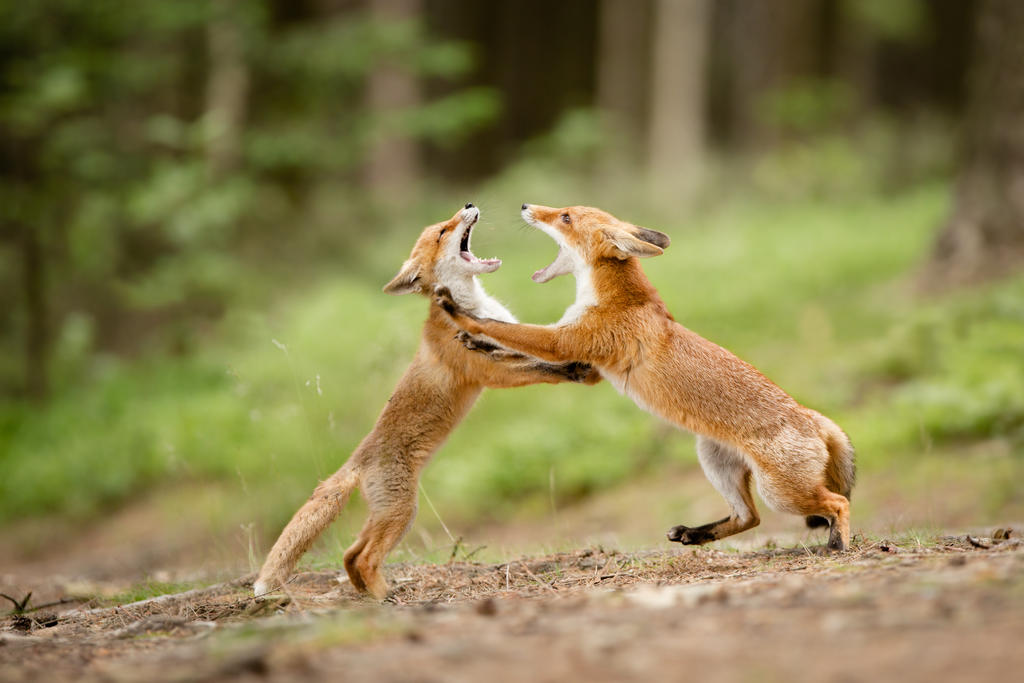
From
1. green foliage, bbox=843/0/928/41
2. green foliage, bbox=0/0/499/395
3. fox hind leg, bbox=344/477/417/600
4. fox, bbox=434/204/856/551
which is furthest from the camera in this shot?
green foliage, bbox=843/0/928/41

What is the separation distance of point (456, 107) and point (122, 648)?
1251 cm

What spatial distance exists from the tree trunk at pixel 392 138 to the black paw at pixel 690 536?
14.9 metres

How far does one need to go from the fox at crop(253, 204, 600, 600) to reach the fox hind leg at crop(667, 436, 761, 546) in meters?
0.84

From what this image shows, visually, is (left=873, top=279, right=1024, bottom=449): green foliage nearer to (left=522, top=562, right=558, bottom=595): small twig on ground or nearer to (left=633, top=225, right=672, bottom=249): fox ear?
(left=633, top=225, right=672, bottom=249): fox ear

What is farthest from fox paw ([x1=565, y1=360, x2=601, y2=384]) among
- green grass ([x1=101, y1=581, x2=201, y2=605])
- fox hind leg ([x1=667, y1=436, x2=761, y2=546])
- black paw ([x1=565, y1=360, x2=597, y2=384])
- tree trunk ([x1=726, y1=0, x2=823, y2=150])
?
tree trunk ([x1=726, y1=0, x2=823, y2=150])

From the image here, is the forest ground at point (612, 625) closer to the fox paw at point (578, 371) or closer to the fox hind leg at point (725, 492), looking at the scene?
the fox hind leg at point (725, 492)

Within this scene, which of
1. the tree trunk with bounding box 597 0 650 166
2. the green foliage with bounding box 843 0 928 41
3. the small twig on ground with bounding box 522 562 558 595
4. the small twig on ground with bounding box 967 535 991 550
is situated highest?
the green foliage with bounding box 843 0 928 41

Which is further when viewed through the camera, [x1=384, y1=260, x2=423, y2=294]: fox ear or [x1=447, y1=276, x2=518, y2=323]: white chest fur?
[x1=384, y1=260, x2=423, y2=294]: fox ear

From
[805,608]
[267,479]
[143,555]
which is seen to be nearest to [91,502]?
[143,555]

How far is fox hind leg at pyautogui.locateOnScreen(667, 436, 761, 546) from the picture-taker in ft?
18.3

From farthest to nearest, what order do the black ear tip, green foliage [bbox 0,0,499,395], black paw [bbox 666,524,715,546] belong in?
green foliage [bbox 0,0,499,395], the black ear tip, black paw [bbox 666,524,715,546]

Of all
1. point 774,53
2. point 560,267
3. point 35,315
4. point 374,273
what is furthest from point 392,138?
point 560,267

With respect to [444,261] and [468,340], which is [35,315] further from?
[468,340]

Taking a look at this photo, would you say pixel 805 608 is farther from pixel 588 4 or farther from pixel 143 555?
pixel 588 4
